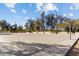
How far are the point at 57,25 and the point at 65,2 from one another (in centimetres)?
40

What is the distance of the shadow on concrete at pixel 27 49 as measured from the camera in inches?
152

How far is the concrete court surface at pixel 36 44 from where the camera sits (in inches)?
153

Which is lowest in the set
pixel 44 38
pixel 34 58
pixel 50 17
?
pixel 34 58

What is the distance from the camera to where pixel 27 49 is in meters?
3.92

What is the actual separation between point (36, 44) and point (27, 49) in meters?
0.19

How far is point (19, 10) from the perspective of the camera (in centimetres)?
394

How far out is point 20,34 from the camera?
4.01m

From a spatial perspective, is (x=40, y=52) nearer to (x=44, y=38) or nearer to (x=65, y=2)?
(x=44, y=38)

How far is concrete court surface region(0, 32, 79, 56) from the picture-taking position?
3.88 meters

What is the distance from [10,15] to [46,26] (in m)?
0.61

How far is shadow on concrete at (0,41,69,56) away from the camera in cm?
386

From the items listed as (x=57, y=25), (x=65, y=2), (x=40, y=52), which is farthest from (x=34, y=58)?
(x=65, y=2)

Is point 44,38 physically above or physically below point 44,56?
above

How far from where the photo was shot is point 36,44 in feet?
13.2
